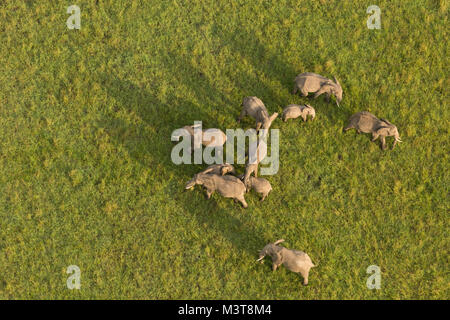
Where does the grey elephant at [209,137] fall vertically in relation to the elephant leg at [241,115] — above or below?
below

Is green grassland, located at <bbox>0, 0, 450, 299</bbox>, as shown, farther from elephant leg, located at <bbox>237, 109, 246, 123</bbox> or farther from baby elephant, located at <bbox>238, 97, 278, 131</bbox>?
baby elephant, located at <bbox>238, 97, 278, 131</bbox>

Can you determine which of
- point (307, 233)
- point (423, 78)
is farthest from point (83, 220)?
point (423, 78)

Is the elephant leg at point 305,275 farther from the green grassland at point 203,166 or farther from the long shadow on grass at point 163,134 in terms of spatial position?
the long shadow on grass at point 163,134

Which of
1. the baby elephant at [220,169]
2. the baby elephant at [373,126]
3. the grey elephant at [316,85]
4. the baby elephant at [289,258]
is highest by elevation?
the grey elephant at [316,85]

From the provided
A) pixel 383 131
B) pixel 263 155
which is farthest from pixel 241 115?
pixel 383 131

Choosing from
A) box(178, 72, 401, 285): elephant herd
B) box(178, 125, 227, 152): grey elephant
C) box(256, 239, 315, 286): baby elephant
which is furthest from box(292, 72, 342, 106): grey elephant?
box(256, 239, 315, 286): baby elephant

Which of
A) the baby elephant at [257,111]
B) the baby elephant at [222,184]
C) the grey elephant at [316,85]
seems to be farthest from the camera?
the grey elephant at [316,85]

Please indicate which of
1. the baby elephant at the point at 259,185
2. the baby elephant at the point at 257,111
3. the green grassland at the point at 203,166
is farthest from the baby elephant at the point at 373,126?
the baby elephant at the point at 259,185
